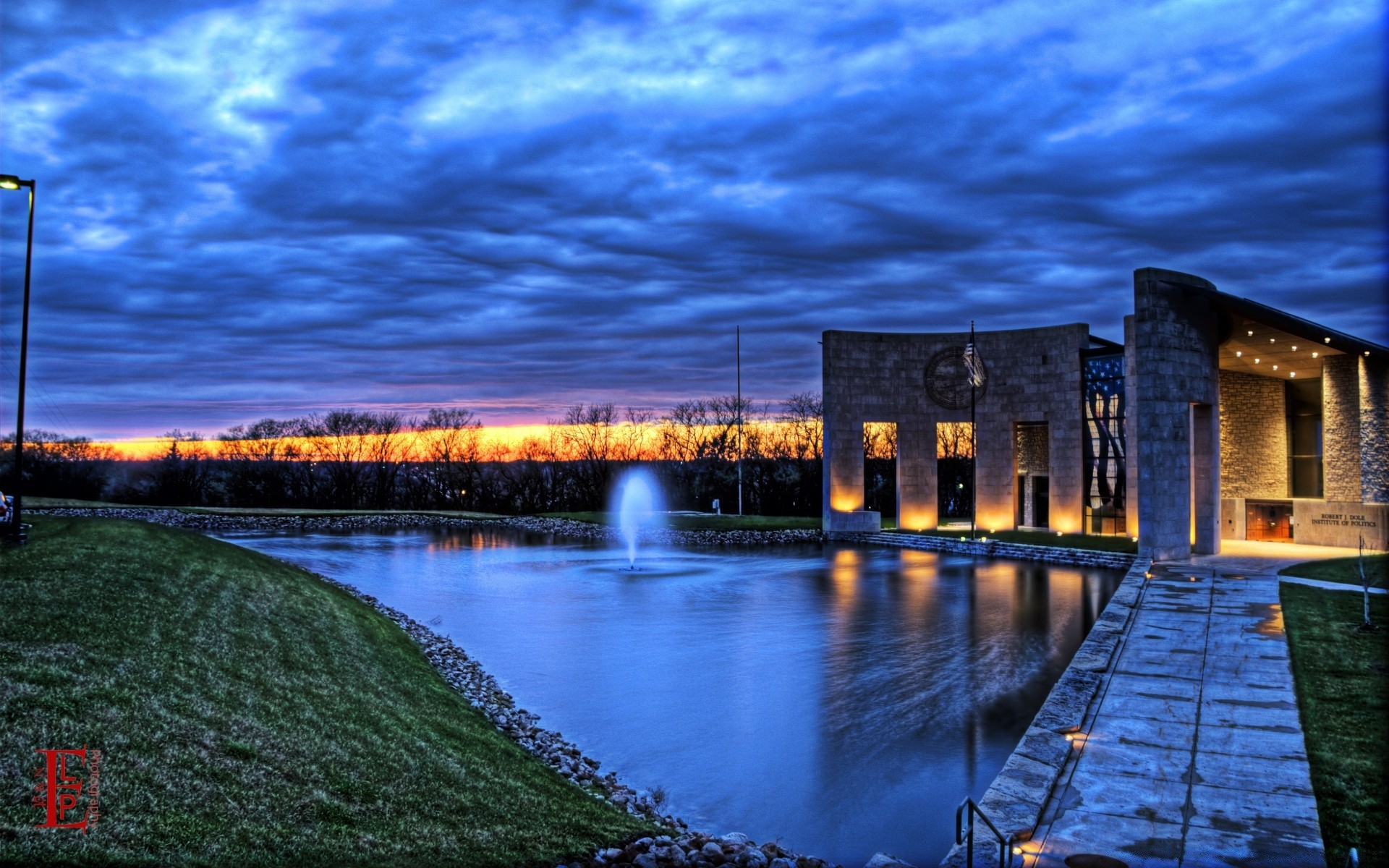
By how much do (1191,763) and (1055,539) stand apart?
1077 inches

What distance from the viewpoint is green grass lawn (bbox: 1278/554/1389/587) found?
71.5ft

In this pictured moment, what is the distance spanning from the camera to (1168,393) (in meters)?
27.5

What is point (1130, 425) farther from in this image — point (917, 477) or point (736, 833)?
point (736, 833)

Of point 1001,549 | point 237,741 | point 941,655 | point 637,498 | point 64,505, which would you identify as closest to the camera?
point 237,741

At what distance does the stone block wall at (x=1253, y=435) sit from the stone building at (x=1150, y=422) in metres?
0.06

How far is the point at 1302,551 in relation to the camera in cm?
2870

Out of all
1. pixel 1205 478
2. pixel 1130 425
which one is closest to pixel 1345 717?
pixel 1205 478

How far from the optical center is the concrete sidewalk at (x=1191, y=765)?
746cm

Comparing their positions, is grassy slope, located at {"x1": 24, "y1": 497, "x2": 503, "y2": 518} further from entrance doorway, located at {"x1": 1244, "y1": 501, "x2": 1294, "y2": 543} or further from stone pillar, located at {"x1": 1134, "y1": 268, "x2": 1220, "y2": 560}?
entrance doorway, located at {"x1": 1244, "y1": 501, "x2": 1294, "y2": 543}

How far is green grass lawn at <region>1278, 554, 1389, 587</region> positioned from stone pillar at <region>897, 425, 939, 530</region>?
17.5m

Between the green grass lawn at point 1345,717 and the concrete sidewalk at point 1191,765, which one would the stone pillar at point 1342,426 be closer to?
the green grass lawn at point 1345,717

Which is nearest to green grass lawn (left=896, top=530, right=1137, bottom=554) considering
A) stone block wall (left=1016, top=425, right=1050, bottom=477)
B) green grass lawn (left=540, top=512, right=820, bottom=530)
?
stone block wall (left=1016, top=425, right=1050, bottom=477)

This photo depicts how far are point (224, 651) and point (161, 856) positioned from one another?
20.6 ft

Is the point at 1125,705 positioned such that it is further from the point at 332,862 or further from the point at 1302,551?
the point at 1302,551
